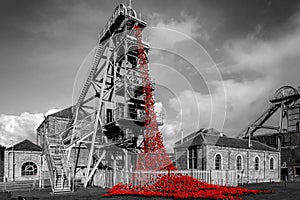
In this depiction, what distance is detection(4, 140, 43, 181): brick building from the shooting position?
29.6 meters

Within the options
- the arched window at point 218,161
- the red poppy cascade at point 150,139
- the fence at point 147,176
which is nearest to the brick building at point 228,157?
the arched window at point 218,161

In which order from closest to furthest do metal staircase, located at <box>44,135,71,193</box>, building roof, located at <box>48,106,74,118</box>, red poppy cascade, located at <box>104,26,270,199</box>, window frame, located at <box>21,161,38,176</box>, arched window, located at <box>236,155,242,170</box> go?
1. red poppy cascade, located at <box>104,26,270,199</box>
2. metal staircase, located at <box>44,135,71,193</box>
3. window frame, located at <box>21,161,38,176</box>
4. arched window, located at <box>236,155,242,170</box>
5. building roof, located at <box>48,106,74,118</box>

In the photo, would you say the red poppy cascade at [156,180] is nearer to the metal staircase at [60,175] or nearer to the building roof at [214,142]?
the metal staircase at [60,175]

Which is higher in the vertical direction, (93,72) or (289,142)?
(93,72)

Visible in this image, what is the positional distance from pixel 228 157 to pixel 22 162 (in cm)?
2463

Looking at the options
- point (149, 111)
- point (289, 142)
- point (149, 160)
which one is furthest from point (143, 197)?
point (289, 142)

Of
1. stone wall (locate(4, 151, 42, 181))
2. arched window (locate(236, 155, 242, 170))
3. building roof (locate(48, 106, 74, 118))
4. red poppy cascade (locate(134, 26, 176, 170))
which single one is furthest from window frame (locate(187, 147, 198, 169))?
stone wall (locate(4, 151, 42, 181))

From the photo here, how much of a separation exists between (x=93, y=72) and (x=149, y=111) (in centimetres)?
734

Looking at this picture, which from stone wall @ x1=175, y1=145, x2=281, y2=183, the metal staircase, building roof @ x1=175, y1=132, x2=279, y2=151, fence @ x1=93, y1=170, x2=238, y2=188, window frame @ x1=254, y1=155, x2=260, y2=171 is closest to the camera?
fence @ x1=93, y1=170, x2=238, y2=188

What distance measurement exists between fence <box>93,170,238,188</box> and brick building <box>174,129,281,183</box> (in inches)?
250

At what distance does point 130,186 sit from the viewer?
16.4 meters

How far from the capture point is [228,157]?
2991 centimetres

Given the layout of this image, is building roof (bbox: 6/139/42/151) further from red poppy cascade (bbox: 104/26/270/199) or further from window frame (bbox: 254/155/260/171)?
window frame (bbox: 254/155/260/171)

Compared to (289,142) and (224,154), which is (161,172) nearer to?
(224,154)
